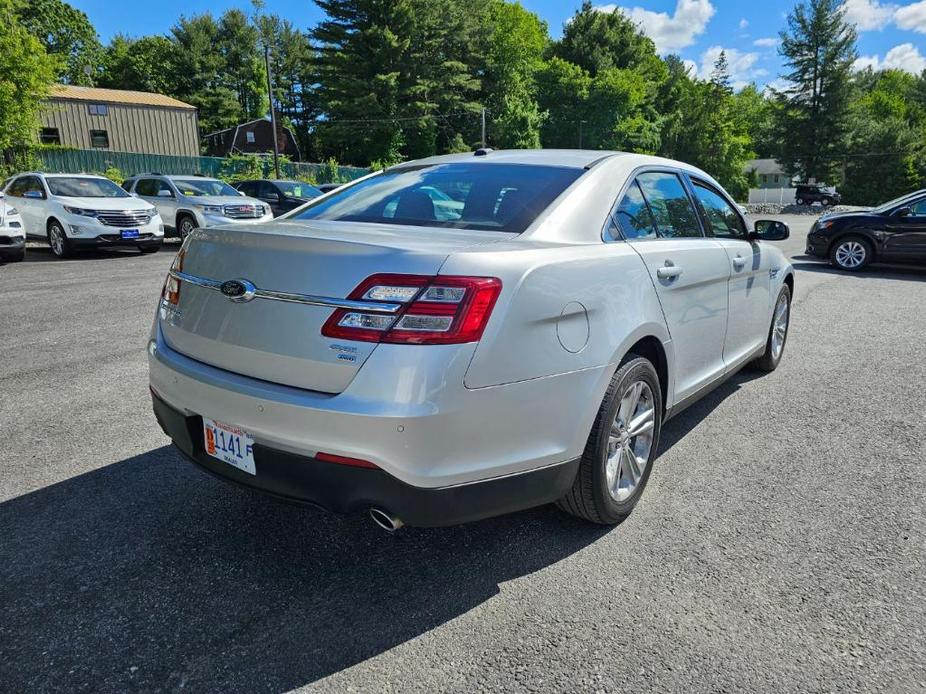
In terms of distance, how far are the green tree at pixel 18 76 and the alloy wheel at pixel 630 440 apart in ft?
A: 76.1

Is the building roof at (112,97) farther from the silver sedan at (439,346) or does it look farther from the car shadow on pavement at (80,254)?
the silver sedan at (439,346)

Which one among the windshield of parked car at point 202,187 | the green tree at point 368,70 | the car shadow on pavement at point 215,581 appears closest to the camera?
the car shadow on pavement at point 215,581

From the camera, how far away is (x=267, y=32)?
74562mm

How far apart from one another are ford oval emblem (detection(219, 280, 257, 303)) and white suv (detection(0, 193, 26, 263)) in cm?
1131

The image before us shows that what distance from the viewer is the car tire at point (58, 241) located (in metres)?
12.7

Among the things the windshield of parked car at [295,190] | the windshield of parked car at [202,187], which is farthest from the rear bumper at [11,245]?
the windshield of parked car at [295,190]

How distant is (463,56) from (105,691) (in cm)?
6169

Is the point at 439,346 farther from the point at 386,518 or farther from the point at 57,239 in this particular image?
the point at 57,239

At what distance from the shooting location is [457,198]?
10.2 ft

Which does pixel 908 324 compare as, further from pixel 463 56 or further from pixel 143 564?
pixel 463 56

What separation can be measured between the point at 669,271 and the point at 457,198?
3.54 ft

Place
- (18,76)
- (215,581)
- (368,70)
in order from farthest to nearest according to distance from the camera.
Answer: (368,70) → (18,76) → (215,581)

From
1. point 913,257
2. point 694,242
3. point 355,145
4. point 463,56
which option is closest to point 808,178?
point 463,56

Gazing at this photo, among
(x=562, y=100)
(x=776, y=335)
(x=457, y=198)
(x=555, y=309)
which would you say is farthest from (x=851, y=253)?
(x=562, y=100)
